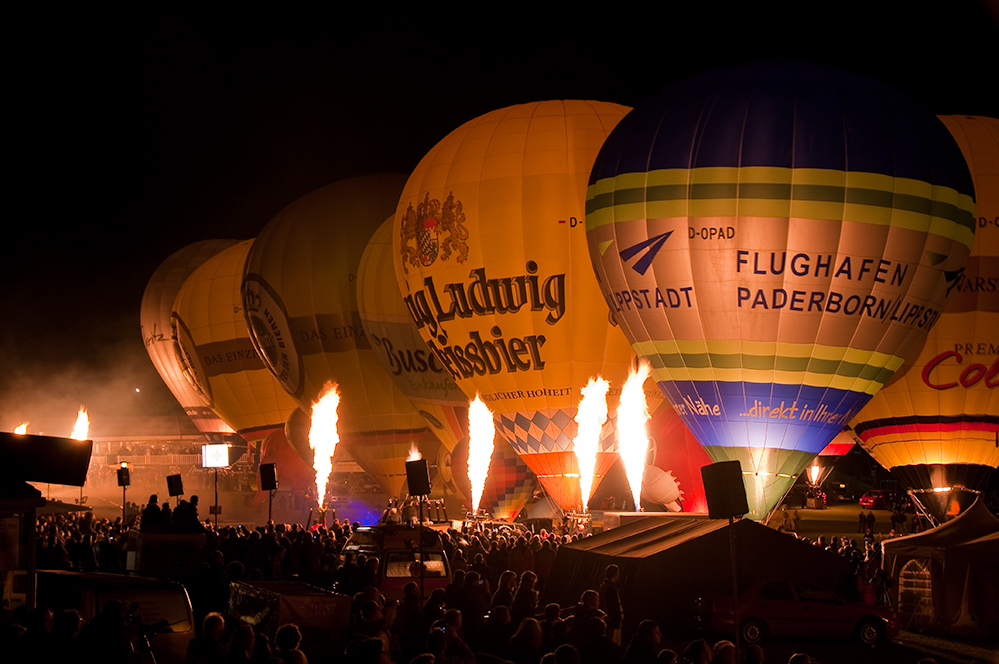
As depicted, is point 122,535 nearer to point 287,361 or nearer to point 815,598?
point 287,361

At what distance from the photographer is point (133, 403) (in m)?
75.9

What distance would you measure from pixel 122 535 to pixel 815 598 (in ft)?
41.3

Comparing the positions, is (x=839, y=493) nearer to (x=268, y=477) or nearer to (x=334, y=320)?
(x=334, y=320)

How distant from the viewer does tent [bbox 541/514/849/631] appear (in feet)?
40.3

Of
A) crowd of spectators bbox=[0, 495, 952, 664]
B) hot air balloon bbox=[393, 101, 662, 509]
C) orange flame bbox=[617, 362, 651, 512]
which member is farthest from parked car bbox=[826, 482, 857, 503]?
crowd of spectators bbox=[0, 495, 952, 664]

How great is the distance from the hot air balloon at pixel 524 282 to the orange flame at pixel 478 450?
2269 millimetres

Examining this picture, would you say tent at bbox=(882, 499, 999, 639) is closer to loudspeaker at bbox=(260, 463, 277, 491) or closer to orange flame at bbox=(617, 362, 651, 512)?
orange flame at bbox=(617, 362, 651, 512)

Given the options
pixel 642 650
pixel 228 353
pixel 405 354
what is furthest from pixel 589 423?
pixel 228 353

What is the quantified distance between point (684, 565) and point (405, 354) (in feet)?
51.2

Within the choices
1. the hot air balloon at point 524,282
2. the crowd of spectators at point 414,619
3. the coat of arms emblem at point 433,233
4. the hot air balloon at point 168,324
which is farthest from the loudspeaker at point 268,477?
the hot air balloon at point 168,324

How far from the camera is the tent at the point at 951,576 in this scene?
543 inches

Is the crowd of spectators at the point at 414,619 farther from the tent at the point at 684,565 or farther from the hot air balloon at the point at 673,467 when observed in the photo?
the hot air balloon at the point at 673,467

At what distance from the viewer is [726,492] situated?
9531mm

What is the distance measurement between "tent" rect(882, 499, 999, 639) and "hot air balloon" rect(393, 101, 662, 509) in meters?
7.84
